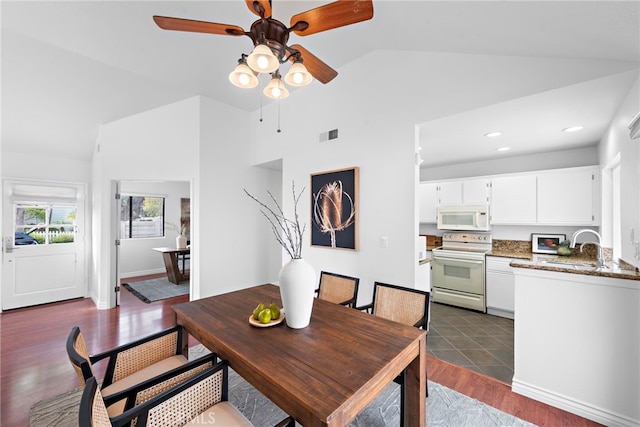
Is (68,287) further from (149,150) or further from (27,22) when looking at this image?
(27,22)

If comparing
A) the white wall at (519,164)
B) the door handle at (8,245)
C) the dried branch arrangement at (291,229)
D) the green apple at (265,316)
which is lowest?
the green apple at (265,316)

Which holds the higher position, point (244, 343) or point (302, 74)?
point (302, 74)

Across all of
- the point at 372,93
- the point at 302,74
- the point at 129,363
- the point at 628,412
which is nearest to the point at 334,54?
the point at 372,93

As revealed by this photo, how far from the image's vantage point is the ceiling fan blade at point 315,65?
175 cm

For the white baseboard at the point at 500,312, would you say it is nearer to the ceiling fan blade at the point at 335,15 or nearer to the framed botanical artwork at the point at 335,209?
the framed botanical artwork at the point at 335,209

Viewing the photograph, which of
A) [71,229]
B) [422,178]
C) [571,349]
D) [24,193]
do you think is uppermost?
[422,178]

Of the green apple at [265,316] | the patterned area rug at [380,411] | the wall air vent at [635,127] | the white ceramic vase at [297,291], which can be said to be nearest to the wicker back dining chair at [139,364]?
the green apple at [265,316]

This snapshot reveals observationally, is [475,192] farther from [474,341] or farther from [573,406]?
[573,406]

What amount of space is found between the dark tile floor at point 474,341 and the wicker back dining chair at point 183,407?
2.07 meters

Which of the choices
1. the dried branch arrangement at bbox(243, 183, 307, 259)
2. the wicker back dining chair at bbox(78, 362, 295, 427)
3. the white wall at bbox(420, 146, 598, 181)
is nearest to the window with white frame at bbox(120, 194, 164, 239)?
the dried branch arrangement at bbox(243, 183, 307, 259)

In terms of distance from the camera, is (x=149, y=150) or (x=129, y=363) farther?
(x=149, y=150)

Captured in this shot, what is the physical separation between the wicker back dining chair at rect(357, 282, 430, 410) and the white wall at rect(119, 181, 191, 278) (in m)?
5.30

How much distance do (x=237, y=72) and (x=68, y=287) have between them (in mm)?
5109

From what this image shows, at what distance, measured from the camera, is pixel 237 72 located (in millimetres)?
1637
